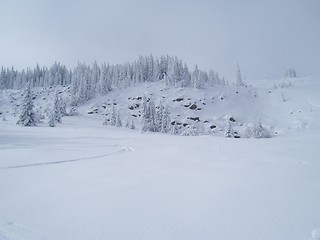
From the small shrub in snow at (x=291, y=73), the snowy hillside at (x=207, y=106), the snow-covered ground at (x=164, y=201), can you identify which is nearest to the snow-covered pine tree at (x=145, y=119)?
the snowy hillside at (x=207, y=106)

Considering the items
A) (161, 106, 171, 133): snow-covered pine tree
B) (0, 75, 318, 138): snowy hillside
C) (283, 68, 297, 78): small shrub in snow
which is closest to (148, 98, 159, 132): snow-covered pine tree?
(161, 106, 171, 133): snow-covered pine tree

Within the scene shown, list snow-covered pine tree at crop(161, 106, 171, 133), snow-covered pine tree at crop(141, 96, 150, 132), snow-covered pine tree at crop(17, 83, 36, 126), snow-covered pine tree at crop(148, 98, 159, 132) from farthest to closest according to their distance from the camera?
snow-covered pine tree at crop(161, 106, 171, 133)
snow-covered pine tree at crop(148, 98, 159, 132)
snow-covered pine tree at crop(141, 96, 150, 132)
snow-covered pine tree at crop(17, 83, 36, 126)

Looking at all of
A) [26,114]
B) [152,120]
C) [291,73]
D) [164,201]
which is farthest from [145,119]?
[291,73]

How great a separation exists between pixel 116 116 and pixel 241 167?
6357 cm

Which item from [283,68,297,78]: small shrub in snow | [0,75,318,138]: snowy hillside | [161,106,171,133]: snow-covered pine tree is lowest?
[161,106,171,133]: snow-covered pine tree

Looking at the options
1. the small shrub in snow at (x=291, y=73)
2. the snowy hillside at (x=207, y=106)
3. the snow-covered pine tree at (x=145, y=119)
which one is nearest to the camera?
the snow-covered pine tree at (x=145, y=119)

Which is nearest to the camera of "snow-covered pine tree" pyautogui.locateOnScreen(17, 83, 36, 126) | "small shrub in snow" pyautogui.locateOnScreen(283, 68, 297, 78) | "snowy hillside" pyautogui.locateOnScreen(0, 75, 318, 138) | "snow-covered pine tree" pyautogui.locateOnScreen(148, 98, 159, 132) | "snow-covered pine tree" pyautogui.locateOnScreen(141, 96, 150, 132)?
"snow-covered pine tree" pyautogui.locateOnScreen(17, 83, 36, 126)

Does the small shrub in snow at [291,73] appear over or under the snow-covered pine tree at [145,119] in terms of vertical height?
over

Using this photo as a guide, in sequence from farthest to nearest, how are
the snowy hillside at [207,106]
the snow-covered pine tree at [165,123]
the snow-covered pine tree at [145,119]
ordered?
1. the snowy hillside at [207,106]
2. the snow-covered pine tree at [165,123]
3. the snow-covered pine tree at [145,119]

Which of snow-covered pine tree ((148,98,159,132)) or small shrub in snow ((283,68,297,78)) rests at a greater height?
small shrub in snow ((283,68,297,78))

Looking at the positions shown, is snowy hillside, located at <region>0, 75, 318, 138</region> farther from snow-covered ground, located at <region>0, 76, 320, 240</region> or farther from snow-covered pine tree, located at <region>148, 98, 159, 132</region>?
snow-covered ground, located at <region>0, 76, 320, 240</region>

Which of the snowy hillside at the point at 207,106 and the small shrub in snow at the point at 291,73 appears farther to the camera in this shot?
the small shrub in snow at the point at 291,73

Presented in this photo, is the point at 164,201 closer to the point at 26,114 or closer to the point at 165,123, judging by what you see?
the point at 26,114

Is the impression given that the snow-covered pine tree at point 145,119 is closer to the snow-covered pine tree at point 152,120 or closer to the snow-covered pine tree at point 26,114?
the snow-covered pine tree at point 152,120
